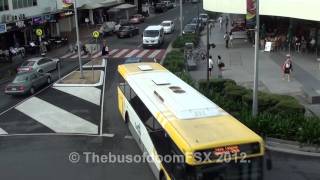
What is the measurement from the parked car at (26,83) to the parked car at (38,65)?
3.71 metres

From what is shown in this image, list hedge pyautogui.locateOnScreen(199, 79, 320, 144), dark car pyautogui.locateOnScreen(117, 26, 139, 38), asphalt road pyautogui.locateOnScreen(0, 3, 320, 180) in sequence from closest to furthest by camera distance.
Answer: asphalt road pyautogui.locateOnScreen(0, 3, 320, 180), hedge pyautogui.locateOnScreen(199, 79, 320, 144), dark car pyautogui.locateOnScreen(117, 26, 139, 38)

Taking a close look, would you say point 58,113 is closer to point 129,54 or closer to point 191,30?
point 129,54

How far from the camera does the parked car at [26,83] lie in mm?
29906

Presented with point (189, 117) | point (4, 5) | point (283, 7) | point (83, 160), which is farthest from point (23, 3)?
point (189, 117)

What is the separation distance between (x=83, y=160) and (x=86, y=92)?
1252 centimetres

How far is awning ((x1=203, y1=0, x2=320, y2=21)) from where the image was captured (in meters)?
30.6

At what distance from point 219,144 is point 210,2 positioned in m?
40.7

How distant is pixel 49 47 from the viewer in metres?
51.4

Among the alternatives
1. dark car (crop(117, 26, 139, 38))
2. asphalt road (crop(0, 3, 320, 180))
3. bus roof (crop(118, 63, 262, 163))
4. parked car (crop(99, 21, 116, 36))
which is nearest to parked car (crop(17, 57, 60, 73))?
asphalt road (crop(0, 3, 320, 180))

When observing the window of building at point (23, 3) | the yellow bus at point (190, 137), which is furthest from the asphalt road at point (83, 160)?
the window of building at point (23, 3)

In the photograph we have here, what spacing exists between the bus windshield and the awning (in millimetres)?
20172

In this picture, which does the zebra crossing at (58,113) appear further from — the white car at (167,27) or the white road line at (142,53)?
the white car at (167,27)

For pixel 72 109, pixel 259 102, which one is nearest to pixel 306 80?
pixel 259 102

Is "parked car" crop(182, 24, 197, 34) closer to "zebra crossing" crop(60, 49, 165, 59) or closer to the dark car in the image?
the dark car
